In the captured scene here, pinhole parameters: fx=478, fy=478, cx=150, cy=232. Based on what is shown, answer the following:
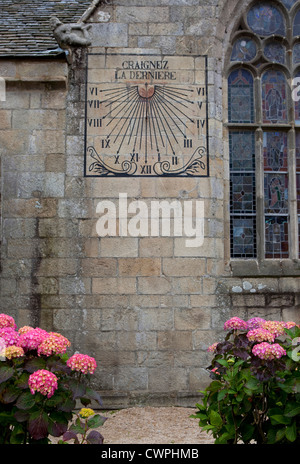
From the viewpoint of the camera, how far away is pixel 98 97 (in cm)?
599

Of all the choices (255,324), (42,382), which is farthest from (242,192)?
(42,382)

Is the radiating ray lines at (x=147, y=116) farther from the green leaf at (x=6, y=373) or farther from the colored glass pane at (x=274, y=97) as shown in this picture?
the green leaf at (x=6, y=373)

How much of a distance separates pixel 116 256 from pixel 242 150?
7.18ft

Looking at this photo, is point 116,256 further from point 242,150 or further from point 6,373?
point 6,373

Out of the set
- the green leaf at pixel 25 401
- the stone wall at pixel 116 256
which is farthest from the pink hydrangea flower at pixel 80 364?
the stone wall at pixel 116 256

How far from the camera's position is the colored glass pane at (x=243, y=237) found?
6082 millimetres

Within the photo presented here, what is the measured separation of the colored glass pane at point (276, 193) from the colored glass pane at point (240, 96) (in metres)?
0.84

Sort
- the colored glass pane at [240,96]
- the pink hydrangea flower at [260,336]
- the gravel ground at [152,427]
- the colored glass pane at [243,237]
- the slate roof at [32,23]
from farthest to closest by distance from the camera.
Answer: the colored glass pane at [240,96]
the colored glass pane at [243,237]
the slate roof at [32,23]
the gravel ground at [152,427]
the pink hydrangea flower at [260,336]

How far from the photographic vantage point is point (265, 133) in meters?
6.33

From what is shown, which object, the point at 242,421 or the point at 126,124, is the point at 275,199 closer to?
the point at 126,124

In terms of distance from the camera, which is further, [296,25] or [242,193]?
[296,25]

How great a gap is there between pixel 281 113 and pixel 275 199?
1171 mm

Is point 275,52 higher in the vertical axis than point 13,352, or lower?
higher

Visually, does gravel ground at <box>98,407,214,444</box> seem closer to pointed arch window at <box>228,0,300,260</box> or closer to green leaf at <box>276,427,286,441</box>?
green leaf at <box>276,427,286,441</box>
